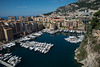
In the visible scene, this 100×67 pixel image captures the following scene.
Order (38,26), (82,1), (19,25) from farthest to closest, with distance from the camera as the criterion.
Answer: (82,1) < (38,26) < (19,25)

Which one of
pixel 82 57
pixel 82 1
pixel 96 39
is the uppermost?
pixel 82 1

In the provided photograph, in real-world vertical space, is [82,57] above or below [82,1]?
below

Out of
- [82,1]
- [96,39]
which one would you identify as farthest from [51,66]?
[82,1]

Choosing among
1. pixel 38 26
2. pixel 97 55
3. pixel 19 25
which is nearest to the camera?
pixel 97 55

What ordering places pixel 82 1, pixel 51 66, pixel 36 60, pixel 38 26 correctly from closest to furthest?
1. pixel 51 66
2. pixel 36 60
3. pixel 38 26
4. pixel 82 1

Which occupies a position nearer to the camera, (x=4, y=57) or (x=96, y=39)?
(x=96, y=39)

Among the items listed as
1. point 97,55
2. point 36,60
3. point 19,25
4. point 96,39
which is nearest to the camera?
point 97,55

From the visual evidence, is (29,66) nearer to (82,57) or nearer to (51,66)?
(51,66)

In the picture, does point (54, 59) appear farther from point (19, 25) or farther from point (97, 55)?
point (19, 25)

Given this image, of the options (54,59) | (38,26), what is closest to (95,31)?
(54,59)
